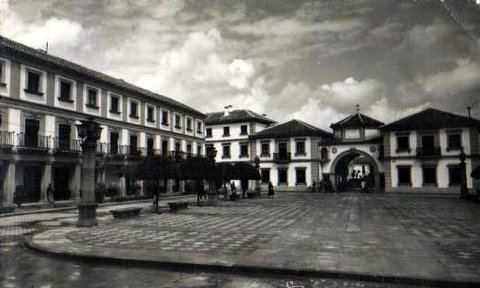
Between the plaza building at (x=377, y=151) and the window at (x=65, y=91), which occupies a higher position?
the window at (x=65, y=91)

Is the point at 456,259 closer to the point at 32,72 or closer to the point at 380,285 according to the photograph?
the point at 380,285

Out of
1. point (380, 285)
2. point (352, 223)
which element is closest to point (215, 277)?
point (380, 285)

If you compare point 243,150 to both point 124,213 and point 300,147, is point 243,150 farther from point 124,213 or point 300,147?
point 124,213

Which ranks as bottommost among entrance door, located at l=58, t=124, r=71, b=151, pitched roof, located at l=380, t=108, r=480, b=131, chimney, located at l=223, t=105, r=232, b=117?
entrance door, located at l=58, t=124, r=71, b=151

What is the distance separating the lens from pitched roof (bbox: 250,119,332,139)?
42.2 metres

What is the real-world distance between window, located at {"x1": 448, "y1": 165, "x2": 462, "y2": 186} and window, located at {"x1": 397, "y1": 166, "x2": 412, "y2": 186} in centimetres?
329

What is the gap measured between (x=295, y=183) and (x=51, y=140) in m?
25.8

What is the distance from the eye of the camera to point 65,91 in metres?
25.8

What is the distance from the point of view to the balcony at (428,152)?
113 ft

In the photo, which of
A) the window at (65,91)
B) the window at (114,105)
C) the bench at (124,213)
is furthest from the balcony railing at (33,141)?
the bench at (124,213)

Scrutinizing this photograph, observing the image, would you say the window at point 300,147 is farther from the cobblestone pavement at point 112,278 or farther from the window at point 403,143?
the cobblestone pavement at point 112,278

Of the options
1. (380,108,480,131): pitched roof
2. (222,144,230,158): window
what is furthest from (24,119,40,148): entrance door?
(380,108,480,131): pitched roof

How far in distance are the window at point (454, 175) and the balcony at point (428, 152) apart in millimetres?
1578

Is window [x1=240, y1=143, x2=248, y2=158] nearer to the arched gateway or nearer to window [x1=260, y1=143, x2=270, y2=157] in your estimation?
window [x1=260, y1=143, x2=270, y2=157]
